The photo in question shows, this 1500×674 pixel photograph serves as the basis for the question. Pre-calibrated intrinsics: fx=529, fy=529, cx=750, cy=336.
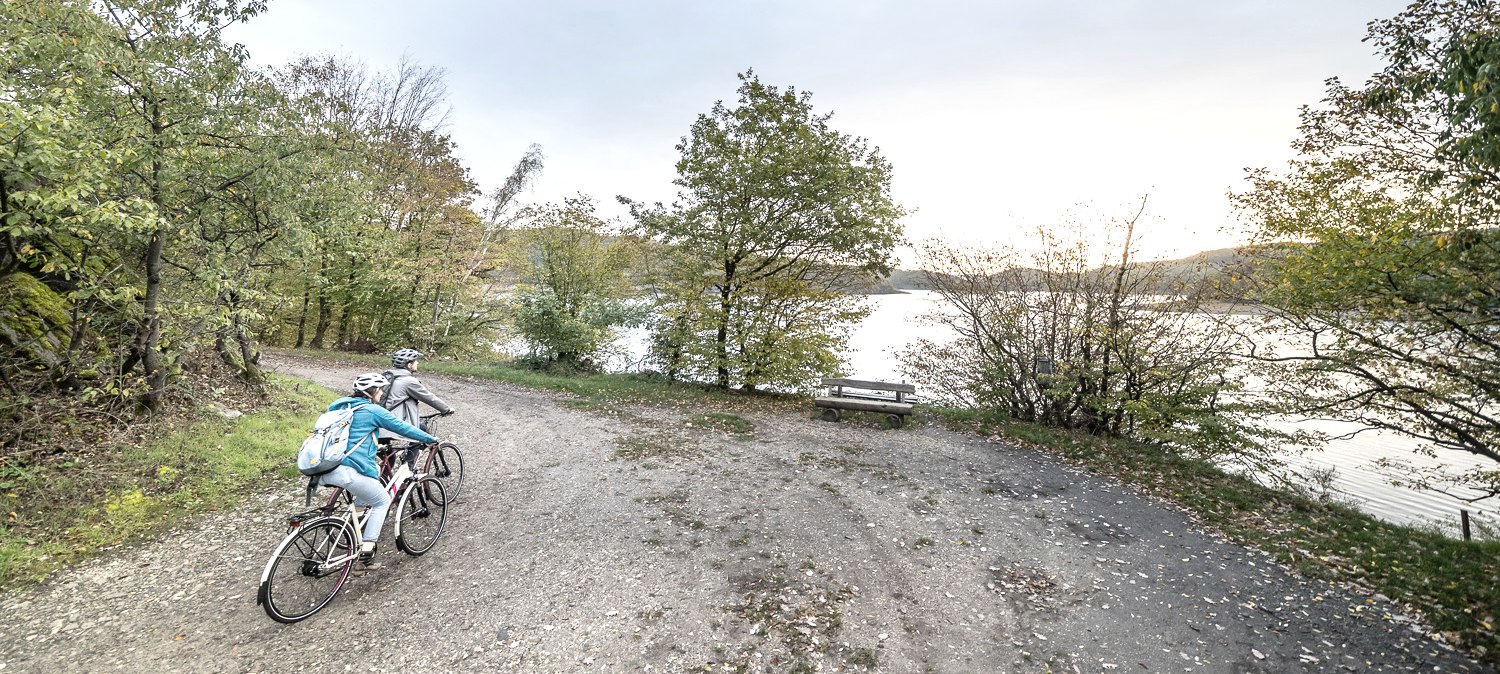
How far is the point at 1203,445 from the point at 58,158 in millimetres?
14417

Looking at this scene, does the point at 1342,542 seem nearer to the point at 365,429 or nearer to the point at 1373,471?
the point at 1373,471

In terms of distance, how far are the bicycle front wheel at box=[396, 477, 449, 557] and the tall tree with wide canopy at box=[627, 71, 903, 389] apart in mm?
8283

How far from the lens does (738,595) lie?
181 inches

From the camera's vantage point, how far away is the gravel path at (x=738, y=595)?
378 centimetres

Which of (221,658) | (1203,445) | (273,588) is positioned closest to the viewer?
(221,658)

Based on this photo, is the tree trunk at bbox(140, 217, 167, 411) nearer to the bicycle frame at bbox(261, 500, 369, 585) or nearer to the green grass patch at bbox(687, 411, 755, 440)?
the bicycle frame at bbox(261, 500, 369, 585)

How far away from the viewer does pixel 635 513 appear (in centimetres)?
625

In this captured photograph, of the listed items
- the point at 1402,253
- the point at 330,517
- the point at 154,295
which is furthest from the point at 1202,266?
the point at 154,295

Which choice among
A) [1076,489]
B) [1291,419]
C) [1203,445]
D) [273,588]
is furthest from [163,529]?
[1291,419]

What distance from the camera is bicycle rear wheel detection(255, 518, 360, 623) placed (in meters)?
3.96

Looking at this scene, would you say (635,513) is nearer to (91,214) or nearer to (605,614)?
(605,614)

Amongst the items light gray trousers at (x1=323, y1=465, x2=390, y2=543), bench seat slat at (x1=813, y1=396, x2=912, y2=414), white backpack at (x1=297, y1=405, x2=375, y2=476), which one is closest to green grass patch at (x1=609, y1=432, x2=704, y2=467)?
bench seat slat at (x1=813, y1=396, x2=912, y2=414)

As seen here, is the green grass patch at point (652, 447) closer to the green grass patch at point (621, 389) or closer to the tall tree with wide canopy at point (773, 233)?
the green grass patch at point (621, 389)

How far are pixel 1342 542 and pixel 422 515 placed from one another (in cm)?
1003
